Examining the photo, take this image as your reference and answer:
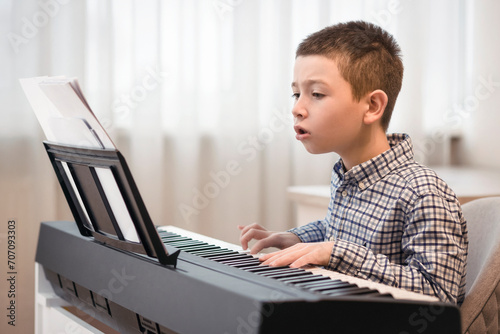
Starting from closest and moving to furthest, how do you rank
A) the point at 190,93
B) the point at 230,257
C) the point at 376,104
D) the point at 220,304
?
the point at 220,304, the point at 230,257, the point at 376,104, the point at 190,93

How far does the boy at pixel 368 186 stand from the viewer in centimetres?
88

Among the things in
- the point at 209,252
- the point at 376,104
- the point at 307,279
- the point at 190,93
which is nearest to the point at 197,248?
the point at 209,252

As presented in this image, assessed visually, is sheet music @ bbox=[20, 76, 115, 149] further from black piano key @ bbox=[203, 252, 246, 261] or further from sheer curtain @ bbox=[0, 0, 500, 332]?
sheer curtain @ bbox=[0, 0, 500, 332]

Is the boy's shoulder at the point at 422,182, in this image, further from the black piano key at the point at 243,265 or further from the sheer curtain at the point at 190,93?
the sheer curtain at the point at 190,93

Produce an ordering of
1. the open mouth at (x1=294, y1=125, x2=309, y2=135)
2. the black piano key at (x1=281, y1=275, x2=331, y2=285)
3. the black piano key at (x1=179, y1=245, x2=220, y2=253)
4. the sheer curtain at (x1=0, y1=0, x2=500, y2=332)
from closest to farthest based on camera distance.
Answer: the black piano key at (x1=281, y1=275, x2=331, y2=285), the black piano key at (x1=179, y1=245, x2=220, y2=253), the open mouth at (x1=294, y1=125, x2=309, y2=135), the sheer curtain at (x1=0, y1=0, x2=500, y2=332)

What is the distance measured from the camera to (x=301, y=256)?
852 millimetres

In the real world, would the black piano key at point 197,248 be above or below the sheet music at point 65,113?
below

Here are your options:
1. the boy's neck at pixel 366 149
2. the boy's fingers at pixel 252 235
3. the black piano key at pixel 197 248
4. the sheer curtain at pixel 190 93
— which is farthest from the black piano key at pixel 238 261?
the sheer curtain at pixel 190 93

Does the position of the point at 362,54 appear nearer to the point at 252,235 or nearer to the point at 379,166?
the point at 379,166

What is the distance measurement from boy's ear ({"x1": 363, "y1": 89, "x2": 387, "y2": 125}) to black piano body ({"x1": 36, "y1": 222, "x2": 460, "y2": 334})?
42cm

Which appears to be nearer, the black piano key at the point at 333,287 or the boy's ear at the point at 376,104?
the black piano key at the point at 333,287

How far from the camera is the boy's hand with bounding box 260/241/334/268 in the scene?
0.83 meters

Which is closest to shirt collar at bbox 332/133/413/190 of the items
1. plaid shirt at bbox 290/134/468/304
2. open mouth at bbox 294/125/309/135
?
plaid shirt at bbox 290/134/468/304

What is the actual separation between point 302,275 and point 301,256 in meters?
0.09
